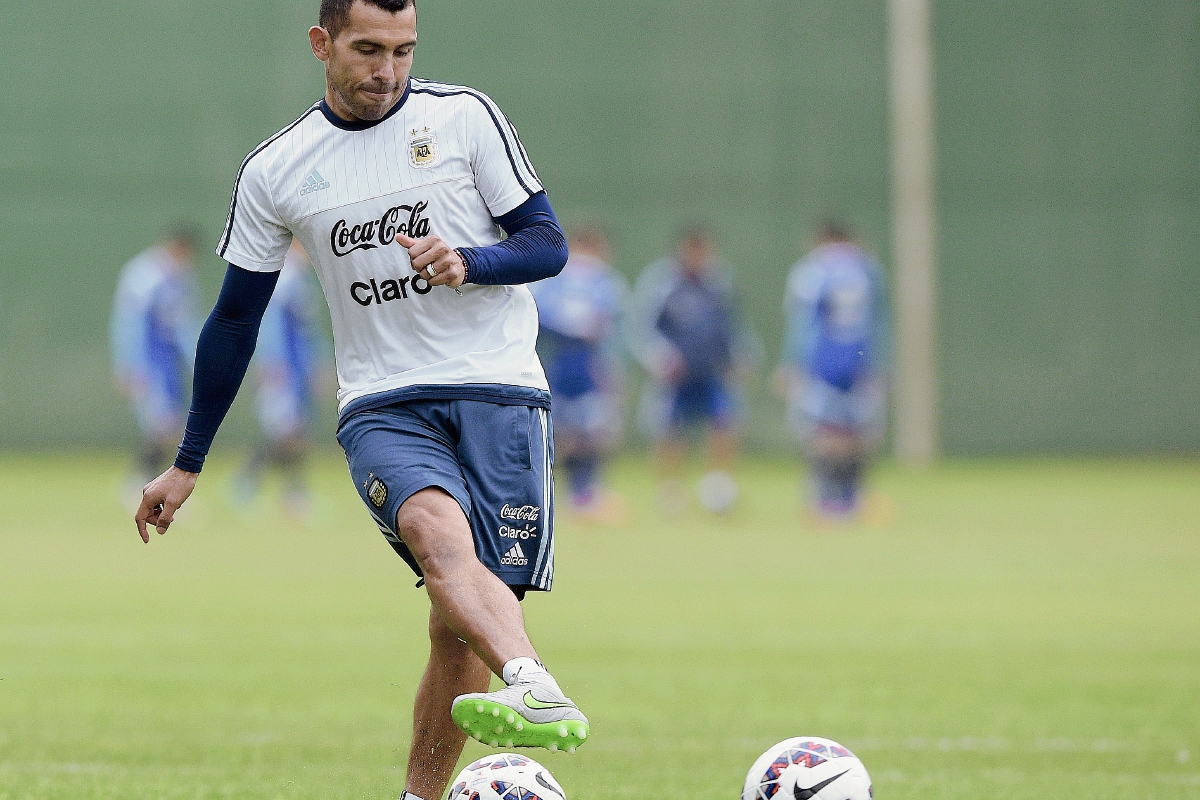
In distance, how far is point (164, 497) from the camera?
5250 mm

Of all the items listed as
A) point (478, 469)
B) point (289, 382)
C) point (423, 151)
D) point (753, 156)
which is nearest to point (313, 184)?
point (423, 151)

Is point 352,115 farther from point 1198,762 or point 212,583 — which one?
point 212,583

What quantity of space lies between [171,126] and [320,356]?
4684 mm

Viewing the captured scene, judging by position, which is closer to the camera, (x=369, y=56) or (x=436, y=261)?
(x=436, y=261)

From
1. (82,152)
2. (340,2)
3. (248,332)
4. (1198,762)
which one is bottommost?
(1198,762)

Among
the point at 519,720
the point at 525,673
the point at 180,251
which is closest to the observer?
the point at 519,720

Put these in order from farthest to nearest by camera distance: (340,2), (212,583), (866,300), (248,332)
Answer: (866,300) → (212,583) → (248,332) → (340,2)

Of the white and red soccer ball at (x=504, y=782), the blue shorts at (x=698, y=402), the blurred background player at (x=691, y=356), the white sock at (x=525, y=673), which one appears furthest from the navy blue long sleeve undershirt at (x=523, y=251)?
the blue shorts at (x=698, y=402)

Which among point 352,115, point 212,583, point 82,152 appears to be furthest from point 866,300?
point 82,152

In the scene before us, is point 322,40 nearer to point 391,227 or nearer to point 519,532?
point 391,227

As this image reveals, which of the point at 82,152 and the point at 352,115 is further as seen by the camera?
the point at 82,152

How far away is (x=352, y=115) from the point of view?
5.06 metres

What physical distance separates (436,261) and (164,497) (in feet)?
4.22

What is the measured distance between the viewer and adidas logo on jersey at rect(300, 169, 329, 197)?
5031mm
